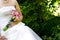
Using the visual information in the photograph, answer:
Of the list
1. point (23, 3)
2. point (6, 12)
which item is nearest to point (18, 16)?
point (6, 12)

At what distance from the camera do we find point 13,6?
179 inches

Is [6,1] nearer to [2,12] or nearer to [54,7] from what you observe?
[2,12]

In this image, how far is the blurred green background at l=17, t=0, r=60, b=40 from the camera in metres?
5.59

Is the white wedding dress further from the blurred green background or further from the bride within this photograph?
the blurred green background

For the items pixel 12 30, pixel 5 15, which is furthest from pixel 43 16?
pixel 12 30

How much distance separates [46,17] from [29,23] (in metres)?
0.38

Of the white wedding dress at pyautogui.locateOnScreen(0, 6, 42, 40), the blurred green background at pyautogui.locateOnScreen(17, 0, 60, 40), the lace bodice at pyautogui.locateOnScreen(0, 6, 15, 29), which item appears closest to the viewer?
the white wedding dress at pyautogui.locateOnScreen(0, 6, 42, 40)

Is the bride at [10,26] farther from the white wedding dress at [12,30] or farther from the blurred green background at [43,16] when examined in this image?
the blurred green background at [43,16]

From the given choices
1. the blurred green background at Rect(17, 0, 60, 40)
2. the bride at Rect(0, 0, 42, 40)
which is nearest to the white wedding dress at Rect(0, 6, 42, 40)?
the bride at Rect(0, 0, 42, 40)

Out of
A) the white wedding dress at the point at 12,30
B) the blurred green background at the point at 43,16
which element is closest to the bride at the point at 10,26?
the white wedding dress at the point at 12,30

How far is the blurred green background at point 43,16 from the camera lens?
5.59 meters

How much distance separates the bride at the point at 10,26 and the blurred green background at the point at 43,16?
117cm

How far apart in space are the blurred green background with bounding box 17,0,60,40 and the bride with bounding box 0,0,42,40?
46.2 inches

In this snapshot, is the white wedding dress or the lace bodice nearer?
the white wedding dress
